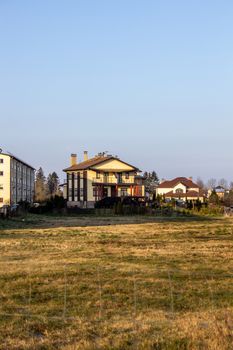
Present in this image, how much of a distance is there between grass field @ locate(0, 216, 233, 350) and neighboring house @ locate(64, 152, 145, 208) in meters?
52.3

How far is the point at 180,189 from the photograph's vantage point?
404 feet

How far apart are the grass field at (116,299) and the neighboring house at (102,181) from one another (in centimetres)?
5231

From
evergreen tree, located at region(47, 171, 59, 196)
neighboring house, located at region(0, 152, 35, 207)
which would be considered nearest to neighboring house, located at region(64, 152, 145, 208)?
neighboring house, located at region(0, 152, 35, 207)

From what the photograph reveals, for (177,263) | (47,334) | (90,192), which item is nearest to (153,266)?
(177,263)

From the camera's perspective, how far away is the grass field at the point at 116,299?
7711 millimetres

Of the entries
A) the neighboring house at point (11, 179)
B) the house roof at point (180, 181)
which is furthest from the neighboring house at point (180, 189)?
the neighboring house at point (11, 179)

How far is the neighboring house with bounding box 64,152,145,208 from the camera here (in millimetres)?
71375

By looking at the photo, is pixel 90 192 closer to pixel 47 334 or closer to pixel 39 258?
pixel 39 258

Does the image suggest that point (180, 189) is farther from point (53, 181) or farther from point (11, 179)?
point (53, 181)

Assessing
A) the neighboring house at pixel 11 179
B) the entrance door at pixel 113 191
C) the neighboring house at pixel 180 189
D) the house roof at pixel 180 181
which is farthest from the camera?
the house roof at pixel 180 181

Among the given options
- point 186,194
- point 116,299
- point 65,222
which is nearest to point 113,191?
point 65,222

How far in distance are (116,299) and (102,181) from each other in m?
61.5

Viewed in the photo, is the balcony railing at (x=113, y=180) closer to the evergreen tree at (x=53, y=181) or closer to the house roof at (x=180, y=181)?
the house roof at (x=180, y=181)

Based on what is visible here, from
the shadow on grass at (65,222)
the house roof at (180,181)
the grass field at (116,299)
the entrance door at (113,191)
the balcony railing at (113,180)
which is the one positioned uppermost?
the house roof at (180,181)
